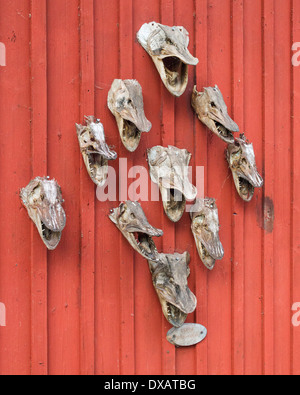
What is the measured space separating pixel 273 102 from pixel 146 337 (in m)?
1.50

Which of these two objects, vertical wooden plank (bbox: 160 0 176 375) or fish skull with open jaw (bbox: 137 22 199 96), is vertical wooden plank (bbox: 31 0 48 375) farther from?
vertical wooden plank (bbox: 160 0 176 375)

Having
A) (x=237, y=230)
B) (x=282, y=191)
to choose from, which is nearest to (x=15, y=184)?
(x=237, y=230)

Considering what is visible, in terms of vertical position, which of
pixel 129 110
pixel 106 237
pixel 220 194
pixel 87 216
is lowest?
pixel 106 237

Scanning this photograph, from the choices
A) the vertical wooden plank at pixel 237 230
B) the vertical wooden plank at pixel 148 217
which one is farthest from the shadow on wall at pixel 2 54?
the vertical wooden plank at pixel 237 230

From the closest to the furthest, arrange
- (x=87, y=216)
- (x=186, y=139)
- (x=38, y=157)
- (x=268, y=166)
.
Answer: (x=38, y=157) < (x=87, y=216) < (x=186, y=139) < (x=268, y=166)

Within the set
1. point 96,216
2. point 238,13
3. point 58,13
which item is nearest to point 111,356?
point 96,216

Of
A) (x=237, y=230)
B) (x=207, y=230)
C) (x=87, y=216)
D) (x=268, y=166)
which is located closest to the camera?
(x=87, y=216)

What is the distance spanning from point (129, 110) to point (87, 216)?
0.54 meters

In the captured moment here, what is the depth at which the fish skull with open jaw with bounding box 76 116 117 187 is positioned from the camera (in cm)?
208

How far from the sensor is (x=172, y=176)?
7.36ft

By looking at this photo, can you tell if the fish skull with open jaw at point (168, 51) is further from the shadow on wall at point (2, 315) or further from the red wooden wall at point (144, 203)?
the shadow on wall at point (2, 315)

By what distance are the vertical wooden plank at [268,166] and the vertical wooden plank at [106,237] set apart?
0.90 meters

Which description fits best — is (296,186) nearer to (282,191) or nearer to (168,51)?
(282,191)

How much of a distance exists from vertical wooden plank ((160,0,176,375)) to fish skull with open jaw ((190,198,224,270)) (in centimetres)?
13
